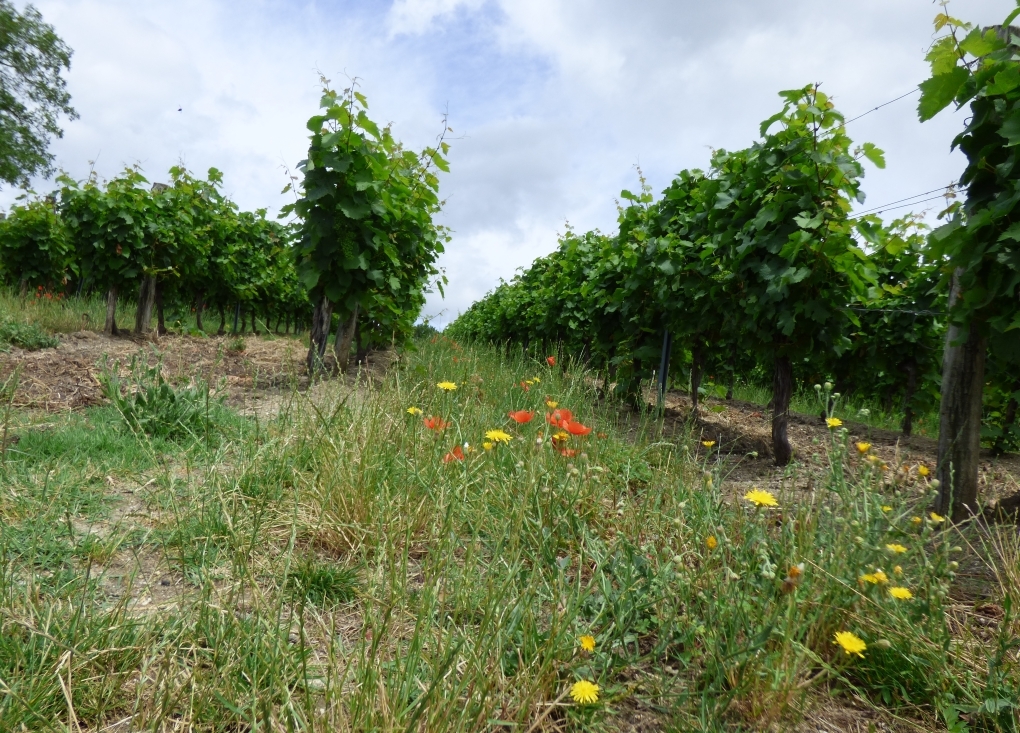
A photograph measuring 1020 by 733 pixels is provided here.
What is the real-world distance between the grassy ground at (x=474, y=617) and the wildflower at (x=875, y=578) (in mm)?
13

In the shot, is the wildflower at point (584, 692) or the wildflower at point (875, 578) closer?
the wildflower at point (584, 692)

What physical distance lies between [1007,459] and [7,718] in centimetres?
902

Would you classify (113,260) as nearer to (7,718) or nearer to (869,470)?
(7,718)

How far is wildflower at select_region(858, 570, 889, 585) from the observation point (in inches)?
61.9

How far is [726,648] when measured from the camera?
155 cm

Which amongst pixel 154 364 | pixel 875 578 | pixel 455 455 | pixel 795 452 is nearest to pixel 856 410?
pixel 795 452

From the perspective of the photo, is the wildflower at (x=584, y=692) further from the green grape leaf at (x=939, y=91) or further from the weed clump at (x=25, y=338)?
the weed clump at (x=25, y=338)

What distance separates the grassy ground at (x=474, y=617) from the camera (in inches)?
53.8

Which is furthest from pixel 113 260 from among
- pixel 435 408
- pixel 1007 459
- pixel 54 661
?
pixel 1007 459

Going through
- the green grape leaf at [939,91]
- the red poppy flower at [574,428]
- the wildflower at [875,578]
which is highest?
the green grape leaf at [939,91]

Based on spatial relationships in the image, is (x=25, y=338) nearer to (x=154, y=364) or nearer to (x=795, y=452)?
(x=154, y=364)

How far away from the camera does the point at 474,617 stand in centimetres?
183

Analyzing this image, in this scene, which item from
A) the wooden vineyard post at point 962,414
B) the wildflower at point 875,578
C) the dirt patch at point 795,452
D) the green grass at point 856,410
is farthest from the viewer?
the green grass at point 856,410

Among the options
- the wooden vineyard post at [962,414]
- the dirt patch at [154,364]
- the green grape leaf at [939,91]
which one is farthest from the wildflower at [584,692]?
the green grape leaf at [939,91]
